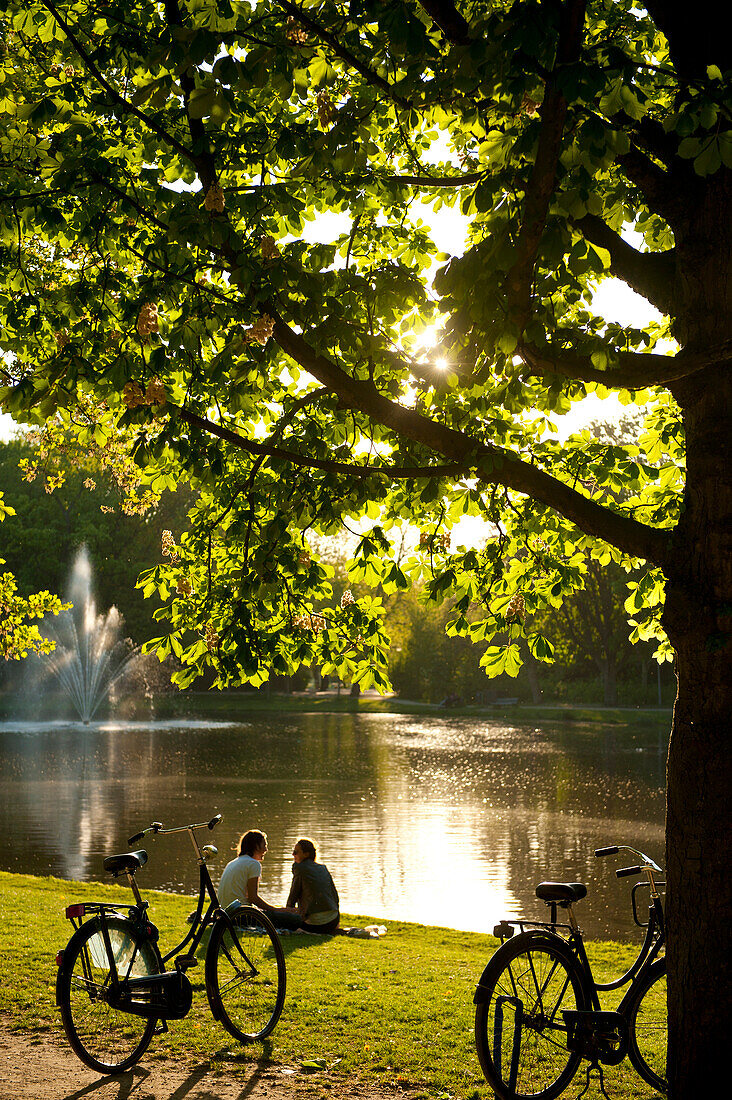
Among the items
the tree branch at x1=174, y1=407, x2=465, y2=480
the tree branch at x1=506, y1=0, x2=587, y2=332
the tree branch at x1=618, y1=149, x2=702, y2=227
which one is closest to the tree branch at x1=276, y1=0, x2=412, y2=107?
the tree branch at x1=506, y1=0, x2=587, y2=332

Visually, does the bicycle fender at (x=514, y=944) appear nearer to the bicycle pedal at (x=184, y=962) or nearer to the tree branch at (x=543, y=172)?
the bicycle pedal at (x=184, y=962)

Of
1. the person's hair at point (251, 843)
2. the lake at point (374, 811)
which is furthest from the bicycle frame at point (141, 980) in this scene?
the lake at point (374, 811)

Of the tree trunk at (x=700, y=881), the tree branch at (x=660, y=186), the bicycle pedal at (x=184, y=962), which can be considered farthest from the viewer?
the bicycle pedal at (x=184, y=962)

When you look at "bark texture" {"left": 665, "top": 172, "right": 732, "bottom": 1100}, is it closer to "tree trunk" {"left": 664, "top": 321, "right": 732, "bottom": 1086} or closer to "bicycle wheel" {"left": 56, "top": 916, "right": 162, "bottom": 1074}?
"tree trunk" {"left": 664, "top": 321, "right": 732, "bottom": 1086}

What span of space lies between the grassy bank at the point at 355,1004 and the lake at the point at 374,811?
9.08ft

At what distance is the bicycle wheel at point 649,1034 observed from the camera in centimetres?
543

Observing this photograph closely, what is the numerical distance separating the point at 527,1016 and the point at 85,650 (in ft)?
193

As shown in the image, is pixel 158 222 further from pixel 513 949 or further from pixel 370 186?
pixel 513 949

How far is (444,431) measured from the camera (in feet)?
18.0

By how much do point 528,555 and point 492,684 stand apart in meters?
72.1

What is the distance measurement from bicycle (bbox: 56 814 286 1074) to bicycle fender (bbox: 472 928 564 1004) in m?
1.67

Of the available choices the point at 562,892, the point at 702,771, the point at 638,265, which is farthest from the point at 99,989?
the point at 638,265

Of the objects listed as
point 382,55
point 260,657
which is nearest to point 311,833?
point 260,657

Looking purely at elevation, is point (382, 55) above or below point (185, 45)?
above
